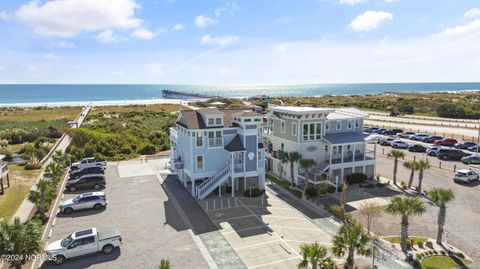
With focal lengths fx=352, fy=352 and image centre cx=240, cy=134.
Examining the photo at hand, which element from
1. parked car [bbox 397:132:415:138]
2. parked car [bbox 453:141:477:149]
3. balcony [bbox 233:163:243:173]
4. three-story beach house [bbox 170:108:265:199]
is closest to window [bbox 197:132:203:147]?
three-story beach house [bbox 170:108:265:199]

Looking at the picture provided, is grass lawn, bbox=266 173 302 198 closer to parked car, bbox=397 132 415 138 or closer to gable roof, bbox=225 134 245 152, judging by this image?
gable roof, bbox=225 134 245 152

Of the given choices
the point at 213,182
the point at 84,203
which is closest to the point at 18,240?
the point at 84,203

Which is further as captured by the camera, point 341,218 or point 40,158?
point 40,158

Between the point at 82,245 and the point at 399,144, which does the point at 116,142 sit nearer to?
the point at 82,245

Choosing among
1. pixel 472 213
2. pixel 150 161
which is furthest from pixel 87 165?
pixel 472 213

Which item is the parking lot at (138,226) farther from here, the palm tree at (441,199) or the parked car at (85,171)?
the palm tree at (441,199)

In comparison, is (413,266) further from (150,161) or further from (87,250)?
(150,161)
